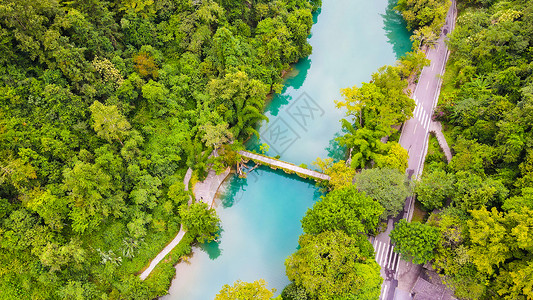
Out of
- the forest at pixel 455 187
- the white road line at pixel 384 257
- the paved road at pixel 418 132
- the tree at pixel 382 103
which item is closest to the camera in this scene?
the forest at pixel 455 187

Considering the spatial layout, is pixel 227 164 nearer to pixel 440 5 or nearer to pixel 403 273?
pixel 403 273

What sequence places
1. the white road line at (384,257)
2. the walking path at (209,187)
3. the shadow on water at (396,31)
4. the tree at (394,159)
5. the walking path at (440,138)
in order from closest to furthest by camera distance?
the white road line at (384,257) < the tree at (394,159) < the walking path at (209,187) < the walking path at (440,138) < the shadow on water at (396,31)

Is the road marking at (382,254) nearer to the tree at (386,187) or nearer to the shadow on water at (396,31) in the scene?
the tree at (386,187)

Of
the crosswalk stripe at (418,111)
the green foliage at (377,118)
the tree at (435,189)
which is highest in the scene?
the crosswalk stripe at (418,111)

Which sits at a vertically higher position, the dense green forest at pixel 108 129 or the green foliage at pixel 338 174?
the green foliage at pixel 338 174

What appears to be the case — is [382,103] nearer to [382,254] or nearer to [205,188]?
[382,254]

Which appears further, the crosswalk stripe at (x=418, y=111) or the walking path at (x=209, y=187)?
the crosswalk stripe at (x=418, y=111)

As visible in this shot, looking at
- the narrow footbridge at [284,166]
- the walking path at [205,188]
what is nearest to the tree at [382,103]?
the narrow footbridge at [284,166]
